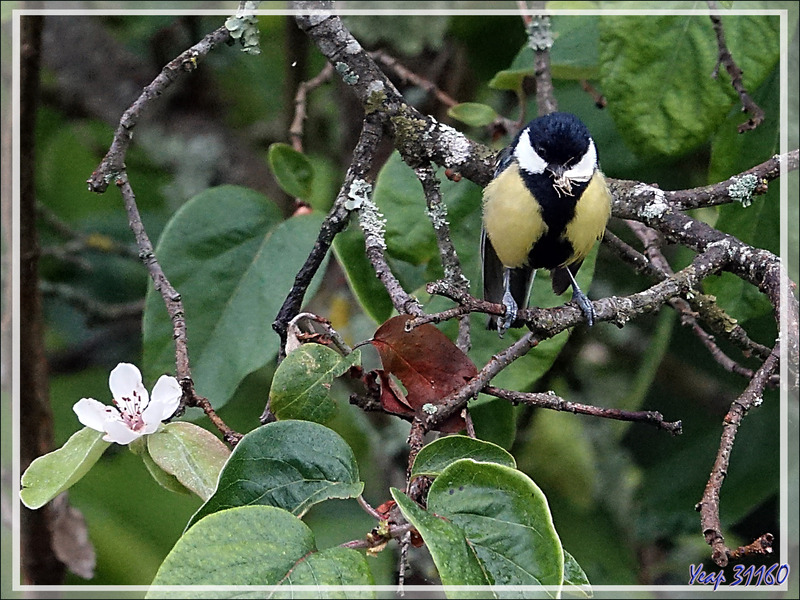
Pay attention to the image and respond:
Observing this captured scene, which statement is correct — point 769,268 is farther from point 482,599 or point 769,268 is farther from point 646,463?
point 646,463

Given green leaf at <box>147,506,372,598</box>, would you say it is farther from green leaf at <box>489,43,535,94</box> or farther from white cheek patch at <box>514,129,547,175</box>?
green leaf at <box>489,43,535,94</box>

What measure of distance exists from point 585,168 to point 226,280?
398 mm

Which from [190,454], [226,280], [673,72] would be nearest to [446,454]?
[190,454]

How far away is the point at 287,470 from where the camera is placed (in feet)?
1.71

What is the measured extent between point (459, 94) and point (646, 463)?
64cm

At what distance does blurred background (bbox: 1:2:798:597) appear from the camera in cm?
85

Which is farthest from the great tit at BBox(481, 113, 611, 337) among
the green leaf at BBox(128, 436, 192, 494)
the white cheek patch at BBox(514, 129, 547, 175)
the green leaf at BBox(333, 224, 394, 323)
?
the green leaf at BBox(128, 436, 192, 494)

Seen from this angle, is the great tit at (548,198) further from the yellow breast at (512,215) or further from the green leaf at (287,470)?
the green leaf at (287,470)

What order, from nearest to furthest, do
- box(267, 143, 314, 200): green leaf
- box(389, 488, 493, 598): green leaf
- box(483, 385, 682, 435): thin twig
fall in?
box(389, 488, 493, 598): green leaf → box(483, 385, 682, 435): thin twig → box(267, 143, 314, 200): green leaf

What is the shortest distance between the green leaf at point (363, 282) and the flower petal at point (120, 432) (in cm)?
29

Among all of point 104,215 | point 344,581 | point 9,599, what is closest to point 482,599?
point 344,581

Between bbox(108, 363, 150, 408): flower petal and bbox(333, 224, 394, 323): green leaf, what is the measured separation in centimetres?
24

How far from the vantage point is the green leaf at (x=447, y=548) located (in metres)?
0.45

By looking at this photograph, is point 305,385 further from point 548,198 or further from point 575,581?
point 548,198
